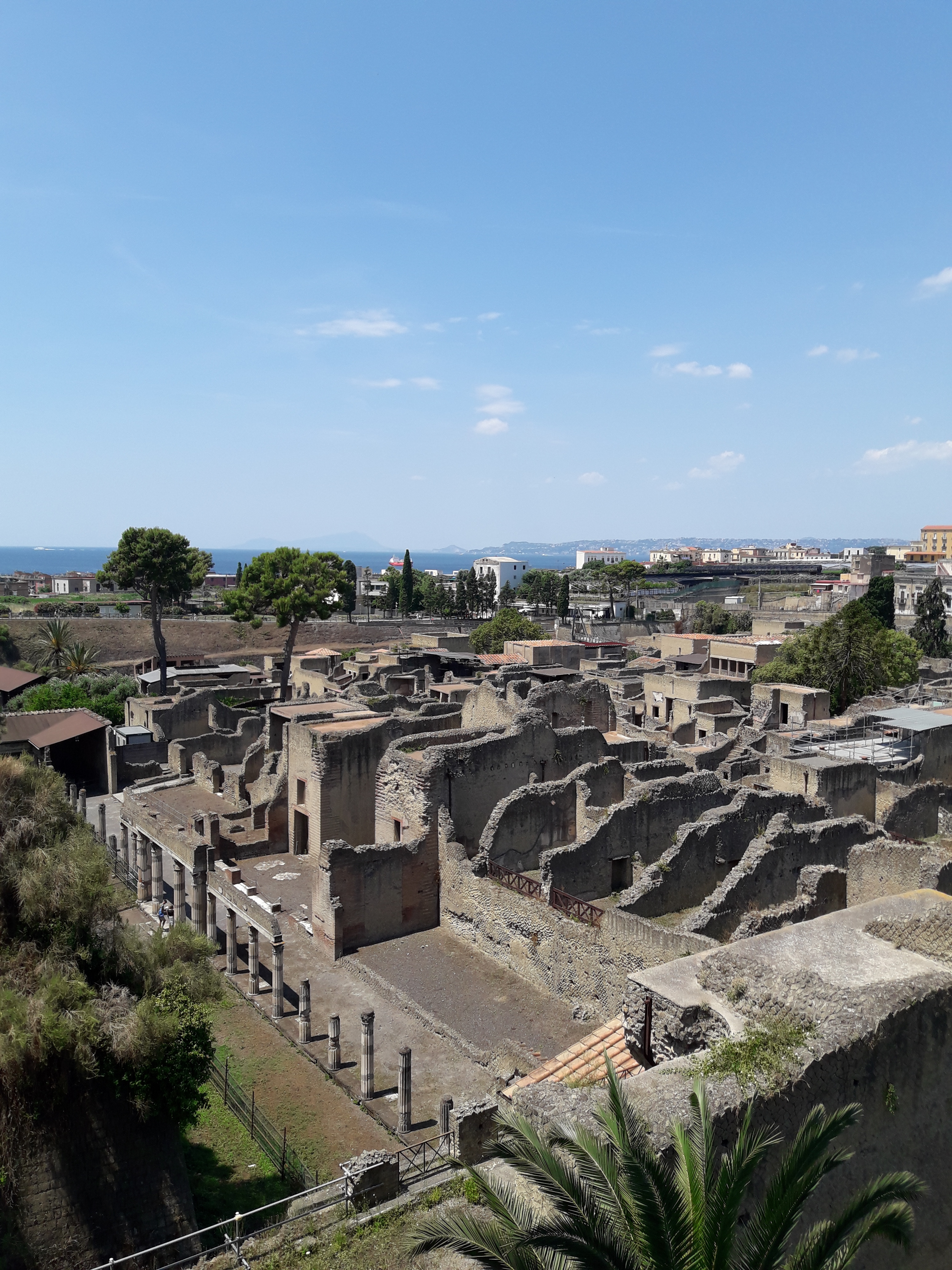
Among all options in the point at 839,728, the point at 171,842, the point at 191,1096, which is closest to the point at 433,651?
the point at 839,728

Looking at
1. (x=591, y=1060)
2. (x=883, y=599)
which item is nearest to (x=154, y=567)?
(x=591, y=1060)

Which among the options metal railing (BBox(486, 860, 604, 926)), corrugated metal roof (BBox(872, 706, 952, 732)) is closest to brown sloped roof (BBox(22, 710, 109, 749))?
metal railing (BBox(486, 860, 604, 926))

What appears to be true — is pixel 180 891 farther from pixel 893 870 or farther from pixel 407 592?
pixel 407 592

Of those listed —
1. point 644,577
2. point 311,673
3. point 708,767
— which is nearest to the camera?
point 708,767

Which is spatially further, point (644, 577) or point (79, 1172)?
point (644, 577)

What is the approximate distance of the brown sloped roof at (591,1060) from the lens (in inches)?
471

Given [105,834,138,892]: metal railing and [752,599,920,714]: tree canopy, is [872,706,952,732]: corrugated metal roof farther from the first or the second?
[105,834,138,892]: metal railing

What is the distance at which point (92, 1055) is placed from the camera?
36.8ft

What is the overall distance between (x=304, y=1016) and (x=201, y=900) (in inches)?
271

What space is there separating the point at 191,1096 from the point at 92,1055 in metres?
1.72

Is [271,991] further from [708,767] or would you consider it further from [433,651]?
[433,651]

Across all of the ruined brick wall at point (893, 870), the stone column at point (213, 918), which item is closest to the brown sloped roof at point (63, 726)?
the stone column at point (213, 918)

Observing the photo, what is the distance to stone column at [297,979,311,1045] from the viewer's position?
16875 millimetres

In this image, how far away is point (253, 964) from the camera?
19.0 m
